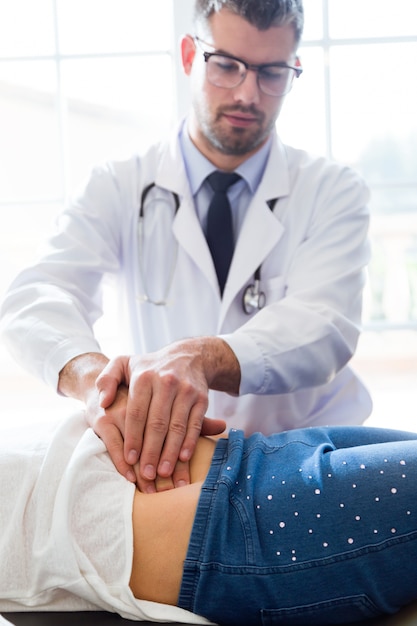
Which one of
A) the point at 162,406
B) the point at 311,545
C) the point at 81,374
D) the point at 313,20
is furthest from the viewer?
the point at 313,20

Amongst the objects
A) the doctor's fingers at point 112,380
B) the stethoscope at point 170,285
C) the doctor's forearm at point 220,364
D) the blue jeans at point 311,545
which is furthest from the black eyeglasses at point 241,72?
the blue jeans at point 311,545

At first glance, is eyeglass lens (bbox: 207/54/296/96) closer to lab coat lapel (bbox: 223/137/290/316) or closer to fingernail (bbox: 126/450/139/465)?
lab coat lapel (bbox: 223/137/290/316)

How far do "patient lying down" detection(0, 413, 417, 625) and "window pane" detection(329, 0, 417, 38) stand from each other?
88.8 inches

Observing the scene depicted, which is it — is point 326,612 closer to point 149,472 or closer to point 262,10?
point 149,472

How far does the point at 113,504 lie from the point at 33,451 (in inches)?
5.6

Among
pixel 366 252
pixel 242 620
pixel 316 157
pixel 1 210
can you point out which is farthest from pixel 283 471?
pixel 1 210

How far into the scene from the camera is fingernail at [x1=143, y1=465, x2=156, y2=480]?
49.8 inches

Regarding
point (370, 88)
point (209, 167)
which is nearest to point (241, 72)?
point (209, 167)

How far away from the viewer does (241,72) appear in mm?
1969

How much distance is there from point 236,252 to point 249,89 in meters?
0.38

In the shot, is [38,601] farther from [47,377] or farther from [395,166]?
[395,166]

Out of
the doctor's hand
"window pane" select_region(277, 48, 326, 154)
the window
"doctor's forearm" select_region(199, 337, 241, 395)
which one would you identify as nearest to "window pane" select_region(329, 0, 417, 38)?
the window

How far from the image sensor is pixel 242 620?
1129 mm

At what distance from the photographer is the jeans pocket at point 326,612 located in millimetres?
1097
